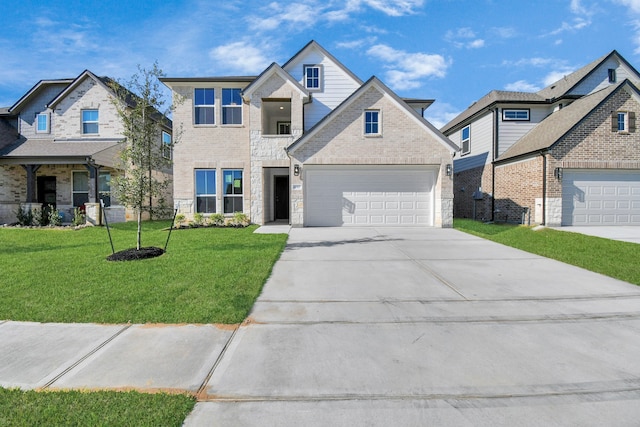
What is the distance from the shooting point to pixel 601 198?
1373 centimetres

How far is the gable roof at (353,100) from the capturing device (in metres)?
13.4

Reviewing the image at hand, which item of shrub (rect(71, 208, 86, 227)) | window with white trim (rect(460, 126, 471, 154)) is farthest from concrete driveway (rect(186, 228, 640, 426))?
window with white trim (rect(460, 126, 471, 154))

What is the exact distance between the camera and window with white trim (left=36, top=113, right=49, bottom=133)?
17531mm

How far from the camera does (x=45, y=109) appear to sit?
17656 millimetres

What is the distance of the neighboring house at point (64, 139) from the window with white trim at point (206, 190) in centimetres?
380

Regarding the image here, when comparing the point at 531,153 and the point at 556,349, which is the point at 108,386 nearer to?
the point at 556,349

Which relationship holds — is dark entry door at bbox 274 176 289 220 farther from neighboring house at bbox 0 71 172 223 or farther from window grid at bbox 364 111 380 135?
neighboring house at bbox 0 71 172 223

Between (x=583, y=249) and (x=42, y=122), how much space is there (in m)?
25.8

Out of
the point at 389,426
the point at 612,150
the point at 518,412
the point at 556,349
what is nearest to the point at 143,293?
the point at 389,426

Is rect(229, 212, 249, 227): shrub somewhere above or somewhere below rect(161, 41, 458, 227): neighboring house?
below

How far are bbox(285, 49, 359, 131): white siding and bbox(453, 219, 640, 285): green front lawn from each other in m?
9.72

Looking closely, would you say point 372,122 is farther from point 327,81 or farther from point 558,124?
point 558,124

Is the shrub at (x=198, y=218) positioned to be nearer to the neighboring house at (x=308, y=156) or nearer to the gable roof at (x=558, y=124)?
the neighboring house at (x=308, y=156)

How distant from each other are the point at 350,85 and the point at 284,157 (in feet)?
18.8
